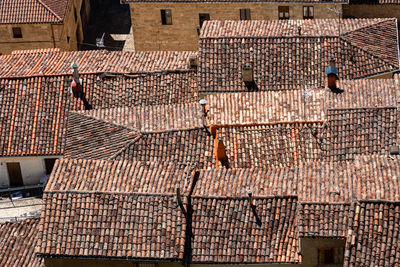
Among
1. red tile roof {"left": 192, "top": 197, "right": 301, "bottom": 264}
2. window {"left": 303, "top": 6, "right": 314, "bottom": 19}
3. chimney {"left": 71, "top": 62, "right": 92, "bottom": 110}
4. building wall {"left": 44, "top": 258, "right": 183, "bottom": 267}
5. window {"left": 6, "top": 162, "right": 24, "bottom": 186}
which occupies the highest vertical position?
window {"left": 303, "top": 6, "right": 314, "bottom": 19}

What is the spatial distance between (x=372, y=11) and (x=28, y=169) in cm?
2531

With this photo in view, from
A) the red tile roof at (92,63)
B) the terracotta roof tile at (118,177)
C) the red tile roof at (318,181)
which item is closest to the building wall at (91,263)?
the terracotta roof tile at (118,177)

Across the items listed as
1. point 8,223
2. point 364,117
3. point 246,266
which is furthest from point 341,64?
point 8,223

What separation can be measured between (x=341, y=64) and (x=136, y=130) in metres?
12.6

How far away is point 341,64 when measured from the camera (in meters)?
56.1

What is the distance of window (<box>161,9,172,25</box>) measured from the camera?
6738 cm

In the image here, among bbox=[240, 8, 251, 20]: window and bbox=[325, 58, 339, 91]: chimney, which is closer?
bbox=[325, 58, 339, 91]: chimney

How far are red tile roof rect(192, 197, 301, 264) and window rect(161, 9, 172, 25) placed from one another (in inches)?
1001

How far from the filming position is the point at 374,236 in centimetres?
4159

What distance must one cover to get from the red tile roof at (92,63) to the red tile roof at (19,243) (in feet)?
38.5

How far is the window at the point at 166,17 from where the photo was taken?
221 feet

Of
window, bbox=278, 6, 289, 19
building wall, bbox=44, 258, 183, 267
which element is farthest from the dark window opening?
window, bbox=278, 6, 289, 19

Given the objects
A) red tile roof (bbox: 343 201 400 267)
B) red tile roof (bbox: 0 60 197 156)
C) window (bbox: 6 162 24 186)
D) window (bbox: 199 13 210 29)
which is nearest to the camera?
red tile roof (bbox: 343 201 400 267)

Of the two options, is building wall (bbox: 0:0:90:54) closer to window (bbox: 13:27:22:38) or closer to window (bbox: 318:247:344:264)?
window (bbox: 13:27:22:38)
